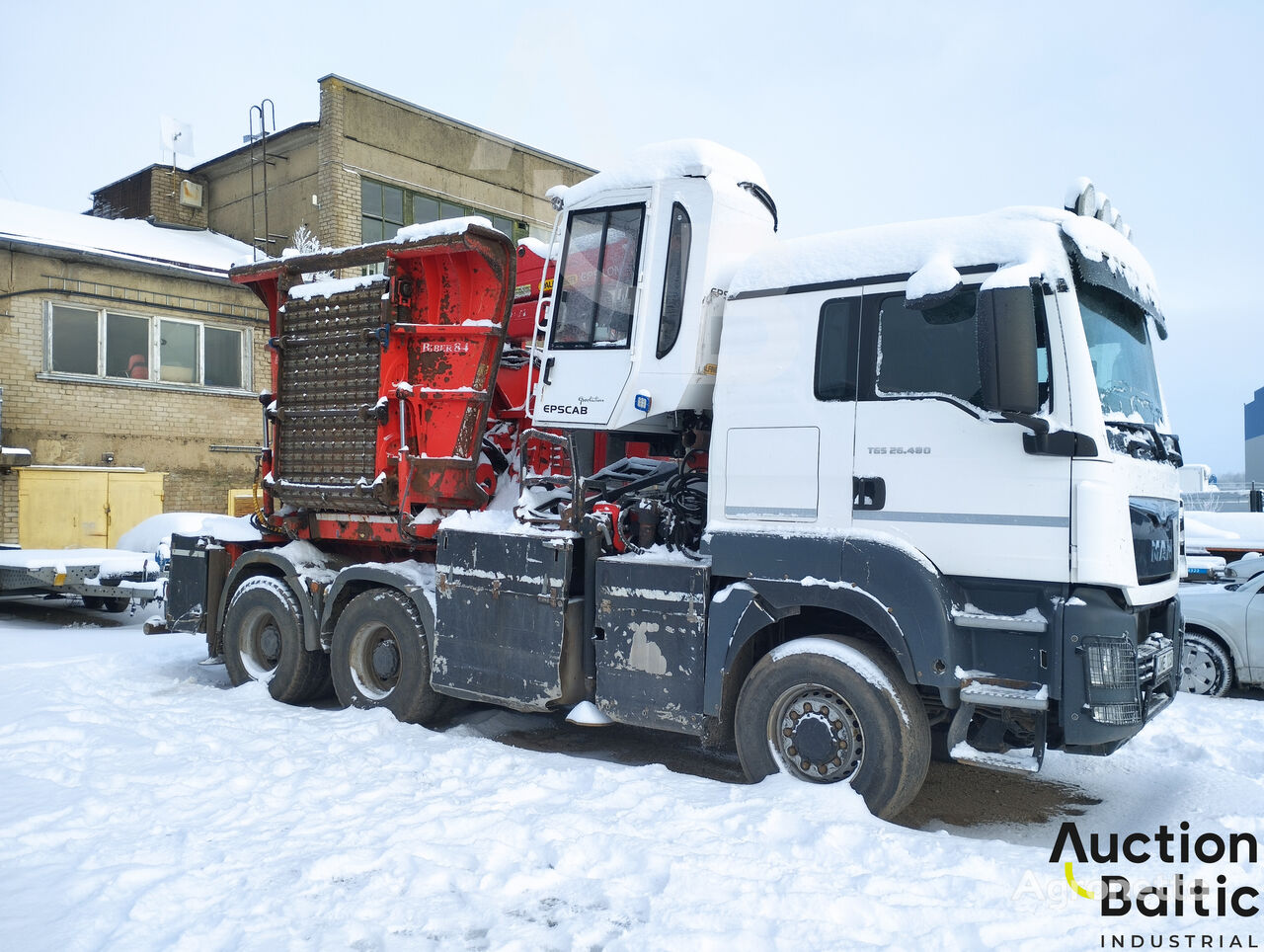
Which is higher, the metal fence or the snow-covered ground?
the metal fence

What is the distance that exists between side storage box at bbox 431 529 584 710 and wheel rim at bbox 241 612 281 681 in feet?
7.34

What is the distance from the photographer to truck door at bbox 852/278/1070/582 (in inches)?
184

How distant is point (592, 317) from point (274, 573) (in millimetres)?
3970

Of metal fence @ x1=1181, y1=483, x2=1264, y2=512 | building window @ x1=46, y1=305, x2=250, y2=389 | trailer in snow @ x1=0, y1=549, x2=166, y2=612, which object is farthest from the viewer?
building window @ x1=46, y1=305, x2=250, y2=389

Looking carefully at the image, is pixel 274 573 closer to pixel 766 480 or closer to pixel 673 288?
pixel 673 288

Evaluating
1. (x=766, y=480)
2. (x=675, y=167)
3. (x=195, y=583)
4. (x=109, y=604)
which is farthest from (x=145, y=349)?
(x=766, y=480)

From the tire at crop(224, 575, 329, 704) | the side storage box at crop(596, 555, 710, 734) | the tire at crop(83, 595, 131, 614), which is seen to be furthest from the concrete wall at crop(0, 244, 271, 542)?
the side storage box at crop(596, 555, 710, 734)

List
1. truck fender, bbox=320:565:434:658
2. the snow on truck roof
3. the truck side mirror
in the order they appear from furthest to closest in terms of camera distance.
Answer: truck fender, bbox=320:565:434:658
the snow on truck roof
the truck side mirror

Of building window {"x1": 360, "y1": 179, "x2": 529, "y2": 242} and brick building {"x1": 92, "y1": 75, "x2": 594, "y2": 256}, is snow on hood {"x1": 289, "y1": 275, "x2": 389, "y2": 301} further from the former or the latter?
building window {"x1": 360, "y1": 179, "x2": 529, "y2": 242}

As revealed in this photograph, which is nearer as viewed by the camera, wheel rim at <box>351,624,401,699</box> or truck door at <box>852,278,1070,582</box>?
truck door at <box>852,278,1070,582</box>

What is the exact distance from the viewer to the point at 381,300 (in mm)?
7496

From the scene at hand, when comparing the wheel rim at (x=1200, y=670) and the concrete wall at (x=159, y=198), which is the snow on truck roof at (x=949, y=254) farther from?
the concrete wall at (x=159, y=198)

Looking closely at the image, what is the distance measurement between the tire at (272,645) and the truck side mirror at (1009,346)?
583cm

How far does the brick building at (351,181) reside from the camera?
20.5m
